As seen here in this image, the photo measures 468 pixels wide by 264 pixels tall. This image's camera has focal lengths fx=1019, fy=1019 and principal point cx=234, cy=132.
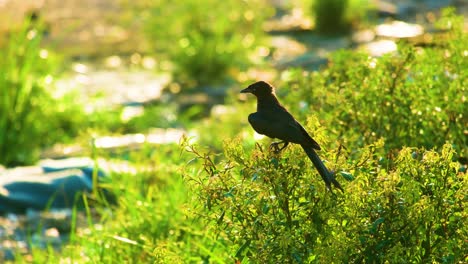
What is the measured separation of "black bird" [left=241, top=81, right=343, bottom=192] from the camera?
9.41 ft

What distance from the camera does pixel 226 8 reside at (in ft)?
31.7

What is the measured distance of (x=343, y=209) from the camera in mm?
2949

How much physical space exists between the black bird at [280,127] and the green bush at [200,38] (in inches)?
241

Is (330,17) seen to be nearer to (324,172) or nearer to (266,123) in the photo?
(266,123)

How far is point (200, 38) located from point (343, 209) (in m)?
6.61

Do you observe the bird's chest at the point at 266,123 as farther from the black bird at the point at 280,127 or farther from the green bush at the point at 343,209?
the green bush at the point at 343,209

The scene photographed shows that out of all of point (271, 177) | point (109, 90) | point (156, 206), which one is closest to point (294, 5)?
point (109, 90)

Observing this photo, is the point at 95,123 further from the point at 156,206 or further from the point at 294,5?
the point at 294,5

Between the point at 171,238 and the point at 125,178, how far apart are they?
1.13m

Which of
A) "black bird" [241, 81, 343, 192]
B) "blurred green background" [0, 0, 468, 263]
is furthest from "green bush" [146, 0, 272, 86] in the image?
"black bird" [241, 81, 343, 192]

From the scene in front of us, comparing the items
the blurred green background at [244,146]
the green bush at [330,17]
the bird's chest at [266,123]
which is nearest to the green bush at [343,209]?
the blurred green background at [244,146]

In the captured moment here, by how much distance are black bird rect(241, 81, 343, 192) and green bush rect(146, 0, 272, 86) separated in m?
6.12

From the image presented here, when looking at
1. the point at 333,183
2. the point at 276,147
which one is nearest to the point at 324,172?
the point at 333,183

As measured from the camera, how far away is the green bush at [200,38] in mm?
9414
